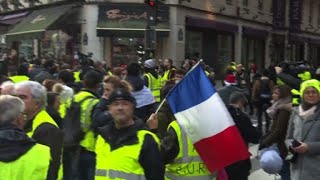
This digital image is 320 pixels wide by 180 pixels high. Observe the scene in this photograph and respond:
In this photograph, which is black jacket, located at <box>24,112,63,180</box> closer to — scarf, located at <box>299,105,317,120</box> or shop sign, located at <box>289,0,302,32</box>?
scarf, located at <box>299,105,317,120</box>

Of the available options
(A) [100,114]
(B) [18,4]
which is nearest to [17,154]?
(A) [100,114]

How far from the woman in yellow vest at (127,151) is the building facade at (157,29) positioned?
14638 millimetres

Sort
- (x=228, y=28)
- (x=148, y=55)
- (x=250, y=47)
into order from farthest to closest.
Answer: (x=250, y=47)
(x=228, y=28)
(x=148, y=55)

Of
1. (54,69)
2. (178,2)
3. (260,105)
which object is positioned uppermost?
(178,2)

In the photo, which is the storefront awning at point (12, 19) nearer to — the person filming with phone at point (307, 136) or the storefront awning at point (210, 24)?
the storefront awning at point (210, 24)

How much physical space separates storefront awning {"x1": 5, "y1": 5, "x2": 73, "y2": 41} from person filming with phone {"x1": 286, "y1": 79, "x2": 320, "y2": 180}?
2014 cm

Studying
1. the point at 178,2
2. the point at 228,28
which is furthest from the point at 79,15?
the point at 228,28

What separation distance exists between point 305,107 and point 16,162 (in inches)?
128

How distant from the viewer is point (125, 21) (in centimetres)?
2366

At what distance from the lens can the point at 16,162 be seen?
3.27m

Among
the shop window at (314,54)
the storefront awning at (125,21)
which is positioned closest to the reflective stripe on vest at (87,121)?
the storefront awning at (125,21)

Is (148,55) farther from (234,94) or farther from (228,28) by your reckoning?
(228,28)

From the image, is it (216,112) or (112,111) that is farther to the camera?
(216,112)

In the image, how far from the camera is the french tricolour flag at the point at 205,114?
4695 mm
